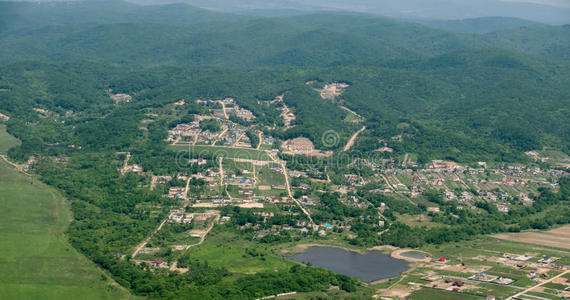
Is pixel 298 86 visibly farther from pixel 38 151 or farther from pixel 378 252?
pixel 378 252

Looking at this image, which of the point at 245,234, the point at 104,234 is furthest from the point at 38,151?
the point at 245,234

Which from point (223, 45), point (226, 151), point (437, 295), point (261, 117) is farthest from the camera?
point (223, 45)

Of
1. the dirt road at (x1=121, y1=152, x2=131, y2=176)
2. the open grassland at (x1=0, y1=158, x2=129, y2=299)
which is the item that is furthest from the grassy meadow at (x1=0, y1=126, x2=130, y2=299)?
the dirt road at (x1=121, y1=152, x2=131, y2=176)

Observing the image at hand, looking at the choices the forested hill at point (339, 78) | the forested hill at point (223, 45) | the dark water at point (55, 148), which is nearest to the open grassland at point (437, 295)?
the forested hill at point (339, 78)

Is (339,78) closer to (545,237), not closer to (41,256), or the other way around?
(545,237)

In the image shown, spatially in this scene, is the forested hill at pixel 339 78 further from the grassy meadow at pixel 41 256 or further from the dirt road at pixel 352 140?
the grassy meadow at pixel 41 256

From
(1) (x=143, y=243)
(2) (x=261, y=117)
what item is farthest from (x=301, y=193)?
(2) (x=261, y=117)
